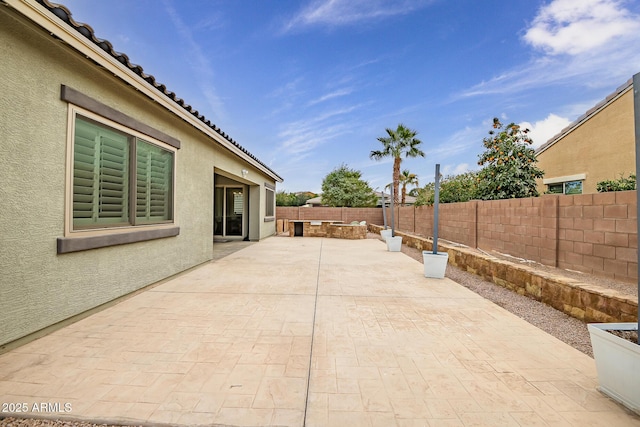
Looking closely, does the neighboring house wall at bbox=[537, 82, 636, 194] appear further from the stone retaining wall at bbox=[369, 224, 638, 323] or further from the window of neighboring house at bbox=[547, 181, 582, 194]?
the stone retaining wall at bbox=[369, 224, 638, 323]

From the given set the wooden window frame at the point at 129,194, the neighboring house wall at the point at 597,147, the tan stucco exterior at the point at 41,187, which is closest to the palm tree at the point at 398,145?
the neighboring house wall at the point at 597,147

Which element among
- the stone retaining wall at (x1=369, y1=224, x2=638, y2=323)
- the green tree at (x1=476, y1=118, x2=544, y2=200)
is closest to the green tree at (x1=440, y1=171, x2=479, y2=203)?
the green tree at (x1=476, y1=118, x2=544, y2=200)

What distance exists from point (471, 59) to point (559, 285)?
484 inches

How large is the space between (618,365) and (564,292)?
237 cm

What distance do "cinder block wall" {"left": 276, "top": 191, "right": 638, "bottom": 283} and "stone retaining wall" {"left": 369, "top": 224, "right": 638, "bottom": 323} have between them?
2.81 ft

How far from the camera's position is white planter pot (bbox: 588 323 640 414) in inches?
72.7

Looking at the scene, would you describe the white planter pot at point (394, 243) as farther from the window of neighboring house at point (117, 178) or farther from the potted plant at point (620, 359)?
the potted plant at point (620, 359)

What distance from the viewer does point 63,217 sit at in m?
3.29

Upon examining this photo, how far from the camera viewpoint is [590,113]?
10703 mm

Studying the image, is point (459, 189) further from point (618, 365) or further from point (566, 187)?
point (618, 365)

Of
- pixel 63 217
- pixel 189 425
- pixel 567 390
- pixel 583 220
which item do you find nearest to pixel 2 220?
pixel 63 217

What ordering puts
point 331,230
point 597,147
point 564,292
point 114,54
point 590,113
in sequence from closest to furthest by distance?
point 114,54
point 564,292
point 597,147
point 590,113
point 331,230

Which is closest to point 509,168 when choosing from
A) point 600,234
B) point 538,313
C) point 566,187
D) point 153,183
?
point 566,187

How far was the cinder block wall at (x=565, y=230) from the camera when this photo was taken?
13.7ft
